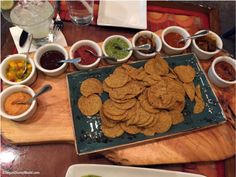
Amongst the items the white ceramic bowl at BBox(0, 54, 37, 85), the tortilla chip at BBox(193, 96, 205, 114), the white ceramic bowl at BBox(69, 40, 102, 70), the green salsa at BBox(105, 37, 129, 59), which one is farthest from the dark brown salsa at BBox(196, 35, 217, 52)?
the white ceramic bowl at BBox(0, 54, 37, 85)

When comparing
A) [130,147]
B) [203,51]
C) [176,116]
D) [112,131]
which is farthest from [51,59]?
[203,51]

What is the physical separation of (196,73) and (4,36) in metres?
1.23

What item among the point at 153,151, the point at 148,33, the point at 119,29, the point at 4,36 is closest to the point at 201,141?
the point at 153,151

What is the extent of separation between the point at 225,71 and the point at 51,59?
1015 millimetres

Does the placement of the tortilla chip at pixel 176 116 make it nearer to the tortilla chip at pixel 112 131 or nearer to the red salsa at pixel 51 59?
the tortilla chip at pixel 112 131

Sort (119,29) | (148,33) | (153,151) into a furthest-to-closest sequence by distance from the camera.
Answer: (119,29) → (148,33) → (153,151)

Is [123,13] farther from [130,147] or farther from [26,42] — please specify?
[130,147]

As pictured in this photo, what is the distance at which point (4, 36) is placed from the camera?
1.85m

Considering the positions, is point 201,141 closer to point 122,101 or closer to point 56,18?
point 122,101

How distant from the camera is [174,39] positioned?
1.74 metres

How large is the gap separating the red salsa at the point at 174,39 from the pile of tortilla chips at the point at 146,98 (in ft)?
0.57

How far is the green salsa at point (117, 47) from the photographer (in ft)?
5.41

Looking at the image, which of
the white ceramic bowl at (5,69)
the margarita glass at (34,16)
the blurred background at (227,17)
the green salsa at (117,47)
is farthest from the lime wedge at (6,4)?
the blurred background at (227,17)

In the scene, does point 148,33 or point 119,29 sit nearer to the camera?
point 148,33
